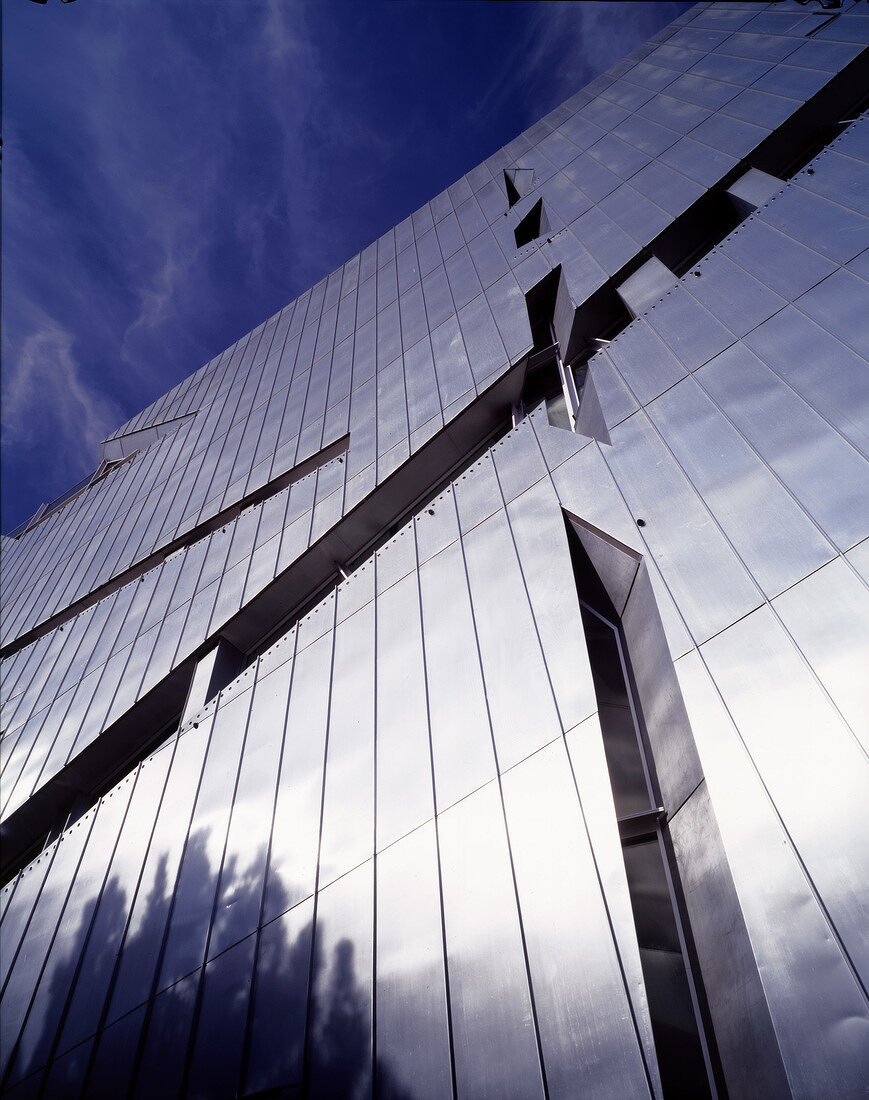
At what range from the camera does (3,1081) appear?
6457 millimetres

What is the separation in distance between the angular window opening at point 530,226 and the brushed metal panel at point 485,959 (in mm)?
12933

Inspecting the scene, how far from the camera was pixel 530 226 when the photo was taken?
14.0 m

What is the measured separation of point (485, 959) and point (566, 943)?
66 centimetres

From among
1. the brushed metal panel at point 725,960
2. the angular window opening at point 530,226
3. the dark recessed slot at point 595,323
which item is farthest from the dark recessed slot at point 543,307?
the brushed metal panel at point 725,960

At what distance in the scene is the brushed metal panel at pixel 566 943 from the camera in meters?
3.53

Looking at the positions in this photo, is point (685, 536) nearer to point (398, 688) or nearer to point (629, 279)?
point (398, 688)

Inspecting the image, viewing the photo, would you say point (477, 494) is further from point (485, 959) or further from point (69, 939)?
point (69, 939)

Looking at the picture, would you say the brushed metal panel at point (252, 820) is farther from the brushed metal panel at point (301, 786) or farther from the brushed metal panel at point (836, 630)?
the brushed metal panel at point (836, 630)

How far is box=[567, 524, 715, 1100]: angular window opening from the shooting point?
3.71 meters

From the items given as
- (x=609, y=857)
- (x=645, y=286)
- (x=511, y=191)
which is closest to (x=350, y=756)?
(x=609, y=857)

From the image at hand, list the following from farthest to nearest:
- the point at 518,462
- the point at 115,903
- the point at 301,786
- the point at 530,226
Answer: the point at 530,226
the point at 518,462
the point at 115,903
the point at 301,786

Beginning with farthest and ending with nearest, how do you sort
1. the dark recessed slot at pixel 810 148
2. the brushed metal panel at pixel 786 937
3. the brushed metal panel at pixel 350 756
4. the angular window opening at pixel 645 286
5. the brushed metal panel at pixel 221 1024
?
the dark recessed slot at pixel 810 148 → the angular window opening at pixel 645 286 → the brushed metal panel at pixel 350 756 → the brushed metal panel at pixel 221 1024 → the brushed metal panel at pixel 786 937

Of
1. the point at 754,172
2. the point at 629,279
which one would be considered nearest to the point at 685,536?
the point at 629,279

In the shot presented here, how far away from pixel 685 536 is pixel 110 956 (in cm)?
A: 781
